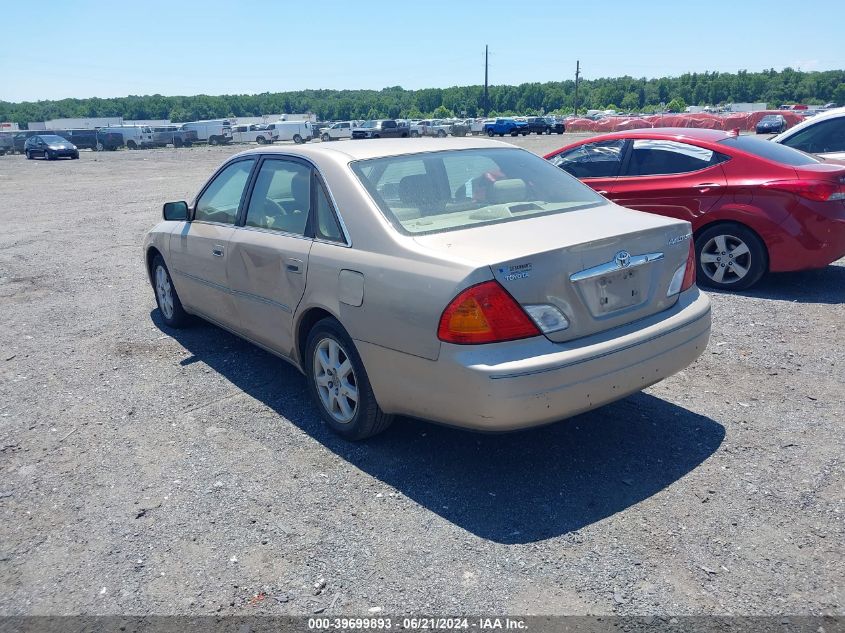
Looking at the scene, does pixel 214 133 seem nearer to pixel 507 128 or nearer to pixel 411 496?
pixel 507 128

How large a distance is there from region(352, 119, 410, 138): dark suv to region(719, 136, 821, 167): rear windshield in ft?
142

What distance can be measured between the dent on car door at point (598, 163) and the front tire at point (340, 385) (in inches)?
179

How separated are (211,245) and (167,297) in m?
1.41

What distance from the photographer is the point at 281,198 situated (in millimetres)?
4652

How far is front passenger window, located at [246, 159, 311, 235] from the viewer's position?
4398mm

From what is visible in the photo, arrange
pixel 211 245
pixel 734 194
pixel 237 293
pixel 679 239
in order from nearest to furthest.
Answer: pixel 679 239, pixel 237 293, pixel 211 245, pixel 734 194

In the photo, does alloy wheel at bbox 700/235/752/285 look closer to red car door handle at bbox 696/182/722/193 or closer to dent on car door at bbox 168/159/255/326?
red car door handle at bbox 696/182/722/193

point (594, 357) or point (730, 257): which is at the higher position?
point (594, 357)

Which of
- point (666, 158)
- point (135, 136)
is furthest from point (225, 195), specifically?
point (135, 136)

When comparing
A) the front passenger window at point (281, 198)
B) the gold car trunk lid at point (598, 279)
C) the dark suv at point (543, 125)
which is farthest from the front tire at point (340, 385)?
the dark suv at point (543, 125)

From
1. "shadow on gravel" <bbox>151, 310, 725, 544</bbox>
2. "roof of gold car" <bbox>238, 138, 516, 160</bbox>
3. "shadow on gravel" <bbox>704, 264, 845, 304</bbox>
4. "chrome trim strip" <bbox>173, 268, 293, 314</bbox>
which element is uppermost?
"roof of gold car" <bbox>238, 138, 516, 160</bbox>

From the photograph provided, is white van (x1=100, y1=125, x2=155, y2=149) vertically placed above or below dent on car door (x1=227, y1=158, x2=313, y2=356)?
below

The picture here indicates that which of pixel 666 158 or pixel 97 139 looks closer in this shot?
pixel 666 158

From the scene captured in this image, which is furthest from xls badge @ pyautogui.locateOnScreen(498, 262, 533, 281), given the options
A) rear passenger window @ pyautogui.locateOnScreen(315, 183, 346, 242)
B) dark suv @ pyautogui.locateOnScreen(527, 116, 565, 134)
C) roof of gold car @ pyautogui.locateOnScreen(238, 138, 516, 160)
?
dark suv @ pyautogui.locateOnScreen(527, 116, 565, 134)
